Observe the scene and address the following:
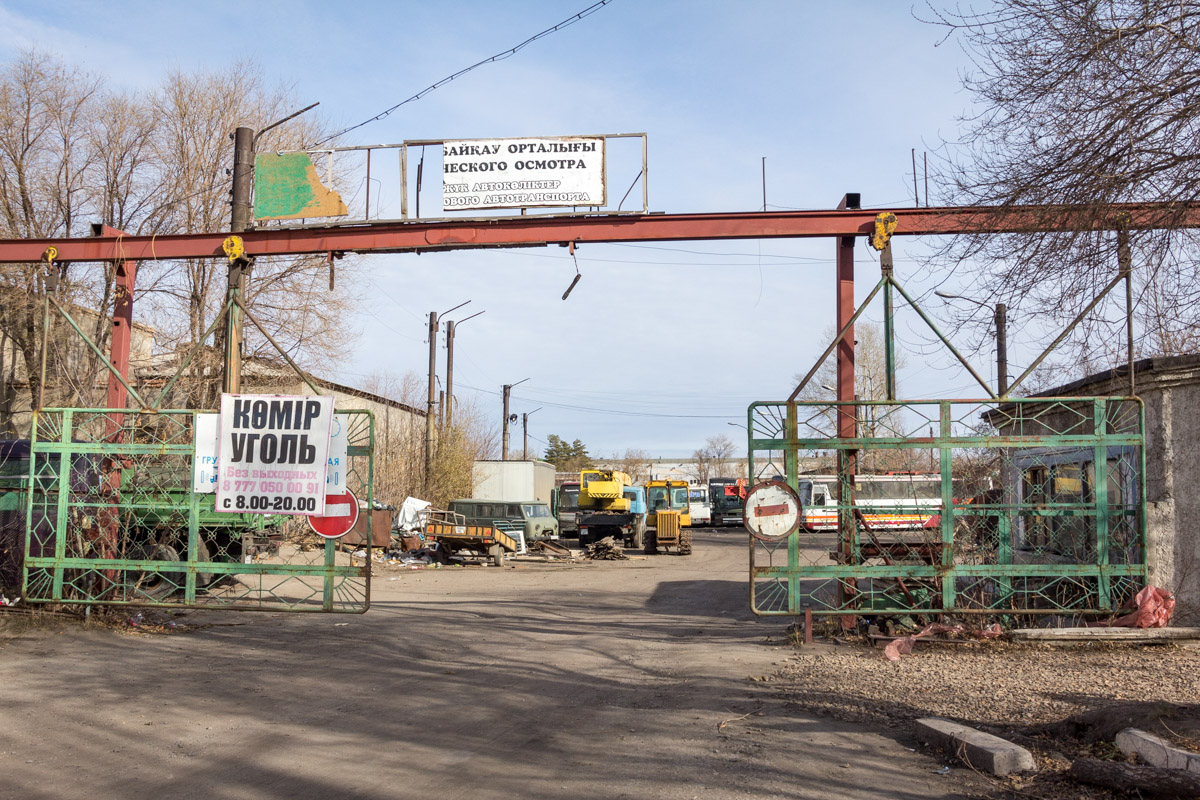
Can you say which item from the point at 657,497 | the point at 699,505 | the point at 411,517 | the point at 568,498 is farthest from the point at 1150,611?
the point at 699,505

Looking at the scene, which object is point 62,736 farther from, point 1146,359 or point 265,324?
point 265,324

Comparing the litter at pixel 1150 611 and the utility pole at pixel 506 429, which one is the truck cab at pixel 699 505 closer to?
the utility pole at pixel 506 429

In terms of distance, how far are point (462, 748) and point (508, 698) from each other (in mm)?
1735

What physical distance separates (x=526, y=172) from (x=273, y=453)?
5357mm

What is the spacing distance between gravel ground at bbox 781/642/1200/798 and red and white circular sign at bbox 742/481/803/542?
4.70 ft

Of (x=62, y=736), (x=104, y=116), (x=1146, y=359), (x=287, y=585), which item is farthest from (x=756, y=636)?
(x=104, y=116)

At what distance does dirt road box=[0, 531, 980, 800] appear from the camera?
18.4 ft

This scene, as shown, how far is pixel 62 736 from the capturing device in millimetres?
6605

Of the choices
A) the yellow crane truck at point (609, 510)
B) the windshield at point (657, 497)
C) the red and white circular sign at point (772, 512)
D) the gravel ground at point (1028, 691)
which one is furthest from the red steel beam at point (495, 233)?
the windshield at point (657, 497)

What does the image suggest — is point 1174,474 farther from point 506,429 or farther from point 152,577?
point 506,429

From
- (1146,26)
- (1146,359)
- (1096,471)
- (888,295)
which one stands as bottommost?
(1096,471)

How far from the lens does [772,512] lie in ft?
34.4

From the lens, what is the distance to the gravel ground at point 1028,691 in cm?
610

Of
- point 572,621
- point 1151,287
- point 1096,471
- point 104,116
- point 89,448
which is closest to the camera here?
point 1151,287
